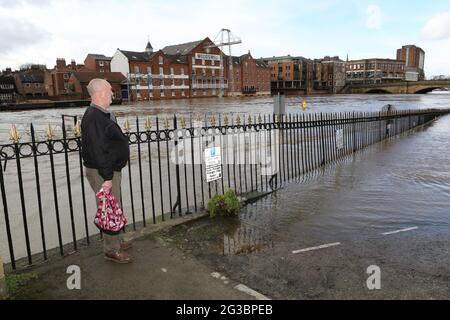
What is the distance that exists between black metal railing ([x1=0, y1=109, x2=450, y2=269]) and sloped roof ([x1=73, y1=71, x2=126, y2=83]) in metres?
66.1

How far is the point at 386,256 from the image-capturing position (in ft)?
14.2

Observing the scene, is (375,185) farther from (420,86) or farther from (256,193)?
(420,86)

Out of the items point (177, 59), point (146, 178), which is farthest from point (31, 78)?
point (146, 178)

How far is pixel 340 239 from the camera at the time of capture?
192 inches

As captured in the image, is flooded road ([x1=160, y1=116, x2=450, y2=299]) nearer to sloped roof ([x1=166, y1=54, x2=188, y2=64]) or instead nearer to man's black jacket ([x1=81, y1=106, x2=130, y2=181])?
man's black jacket ([x1=81, y1=106, x2=130, y2=181])

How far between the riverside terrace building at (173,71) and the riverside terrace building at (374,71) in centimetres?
8368

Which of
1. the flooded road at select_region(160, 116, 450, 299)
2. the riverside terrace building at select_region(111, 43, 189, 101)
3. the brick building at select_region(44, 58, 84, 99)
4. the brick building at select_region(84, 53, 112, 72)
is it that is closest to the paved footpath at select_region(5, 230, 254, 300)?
the flooded road at select_region(160, 116, 450, 299)

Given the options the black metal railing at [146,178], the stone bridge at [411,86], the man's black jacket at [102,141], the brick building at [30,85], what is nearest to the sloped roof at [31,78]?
the brick building at [30,85]

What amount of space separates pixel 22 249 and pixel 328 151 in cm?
836

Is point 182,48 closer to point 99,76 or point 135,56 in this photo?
point 135,56

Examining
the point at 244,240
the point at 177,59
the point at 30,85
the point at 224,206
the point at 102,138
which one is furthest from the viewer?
the point at 177,59

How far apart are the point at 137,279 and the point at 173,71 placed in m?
93.8

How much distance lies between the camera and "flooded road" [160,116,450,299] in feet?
12.0

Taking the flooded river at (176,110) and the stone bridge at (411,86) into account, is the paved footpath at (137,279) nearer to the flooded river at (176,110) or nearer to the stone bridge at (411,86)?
the flooded river at (176,110)
